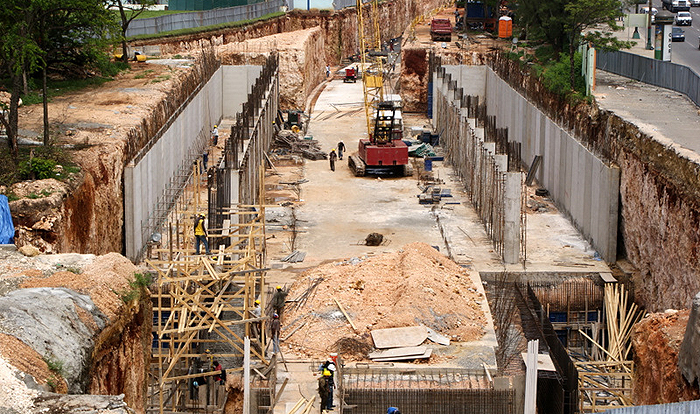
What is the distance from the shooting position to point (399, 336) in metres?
27.6

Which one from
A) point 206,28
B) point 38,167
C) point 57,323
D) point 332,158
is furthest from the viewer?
point 206,28

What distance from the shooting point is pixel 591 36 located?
165ft

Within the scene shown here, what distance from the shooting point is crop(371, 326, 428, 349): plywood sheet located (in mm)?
27297

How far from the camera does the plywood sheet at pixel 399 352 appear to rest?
2686cm

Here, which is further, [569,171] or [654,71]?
[654,71]

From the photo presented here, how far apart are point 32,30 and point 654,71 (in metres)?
25.9

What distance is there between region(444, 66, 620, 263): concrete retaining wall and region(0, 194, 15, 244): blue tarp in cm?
1952

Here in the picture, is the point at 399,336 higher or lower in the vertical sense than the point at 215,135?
lower

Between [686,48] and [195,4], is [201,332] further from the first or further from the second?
[195,4]

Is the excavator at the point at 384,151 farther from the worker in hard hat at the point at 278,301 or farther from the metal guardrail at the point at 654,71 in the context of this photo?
the worker in hard hat at the point at 278,301

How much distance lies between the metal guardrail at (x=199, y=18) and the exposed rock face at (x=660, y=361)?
4938 centimetres

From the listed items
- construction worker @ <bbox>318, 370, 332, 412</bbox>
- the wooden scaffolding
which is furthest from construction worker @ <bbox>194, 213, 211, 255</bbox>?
construction worker @ <bbox>318, 370, 332, 412</bbox>

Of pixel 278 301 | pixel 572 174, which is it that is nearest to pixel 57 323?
pixel 278 301

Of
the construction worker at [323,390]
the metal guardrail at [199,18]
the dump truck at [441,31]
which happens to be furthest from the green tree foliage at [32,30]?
the dump truck at [441,31]
